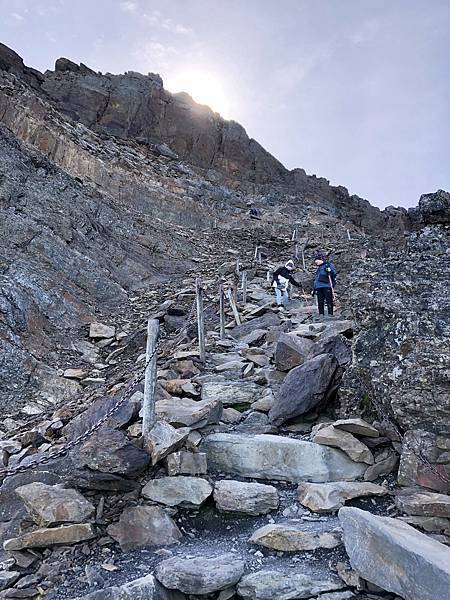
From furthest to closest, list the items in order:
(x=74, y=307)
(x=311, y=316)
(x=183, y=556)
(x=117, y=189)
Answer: (x=117, y=189) → (x=74, y=307) → (x=311, y=316) → (x=183, y=556)

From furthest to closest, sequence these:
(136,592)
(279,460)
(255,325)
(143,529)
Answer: (255,325)
(279,460)
(143,529)
(136,592)

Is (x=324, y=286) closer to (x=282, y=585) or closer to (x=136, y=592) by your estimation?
(x=282, y=585)

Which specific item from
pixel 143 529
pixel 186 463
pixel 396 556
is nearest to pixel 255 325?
pixel 186 463

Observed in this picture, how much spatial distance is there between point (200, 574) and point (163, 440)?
5.10 ft

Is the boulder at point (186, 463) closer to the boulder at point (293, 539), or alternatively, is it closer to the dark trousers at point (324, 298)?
the boulder at point (293, 539)

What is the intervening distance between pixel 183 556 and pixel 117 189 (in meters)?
28.8

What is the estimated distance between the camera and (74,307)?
14516 millimetres

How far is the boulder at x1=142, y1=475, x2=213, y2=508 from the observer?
441 cm

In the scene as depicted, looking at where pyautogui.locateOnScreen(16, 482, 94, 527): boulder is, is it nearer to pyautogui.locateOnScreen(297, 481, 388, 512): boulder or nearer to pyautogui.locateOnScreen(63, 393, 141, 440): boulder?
pyautogui.locateOnScreen(63, 393, 141, 440): boulder

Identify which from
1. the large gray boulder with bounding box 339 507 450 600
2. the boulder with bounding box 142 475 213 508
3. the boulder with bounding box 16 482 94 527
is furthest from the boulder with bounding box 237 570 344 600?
the boulder with bounding box 16 482 94 527

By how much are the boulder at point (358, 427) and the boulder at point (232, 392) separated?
1.85 meters

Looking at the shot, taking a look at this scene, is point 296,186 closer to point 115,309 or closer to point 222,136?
point 222,136

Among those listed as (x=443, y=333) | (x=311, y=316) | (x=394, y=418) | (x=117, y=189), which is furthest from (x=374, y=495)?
(x=117, y=189)

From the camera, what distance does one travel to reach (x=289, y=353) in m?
7.12
